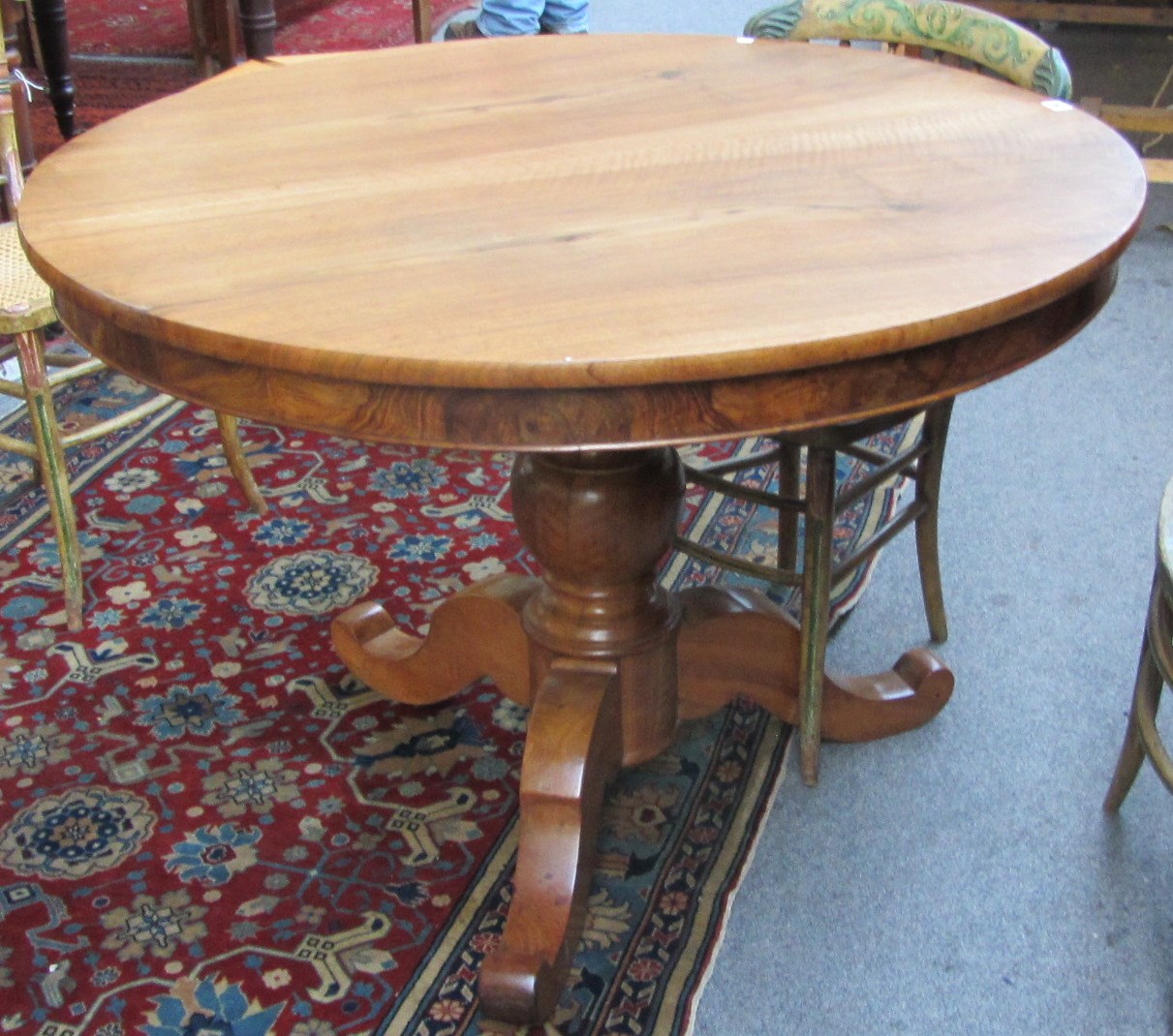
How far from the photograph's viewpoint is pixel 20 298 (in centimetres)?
191

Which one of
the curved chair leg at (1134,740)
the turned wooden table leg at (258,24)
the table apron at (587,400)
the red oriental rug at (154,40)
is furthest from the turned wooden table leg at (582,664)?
the red oriental rug at (154,40)

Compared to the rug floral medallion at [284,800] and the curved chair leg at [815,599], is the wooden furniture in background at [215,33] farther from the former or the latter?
the curved chair leg at [815,599]

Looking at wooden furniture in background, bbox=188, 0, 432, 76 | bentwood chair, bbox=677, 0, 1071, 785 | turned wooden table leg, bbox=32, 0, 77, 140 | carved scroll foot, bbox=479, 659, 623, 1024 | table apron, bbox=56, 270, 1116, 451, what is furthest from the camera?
wooden furniture in background, bbox=188, 0, 432, 76

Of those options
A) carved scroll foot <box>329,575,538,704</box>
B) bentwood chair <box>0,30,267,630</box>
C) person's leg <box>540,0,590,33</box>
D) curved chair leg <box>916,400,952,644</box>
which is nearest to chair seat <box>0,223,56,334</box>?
bentwood chair <box>0,30,267,630</box>

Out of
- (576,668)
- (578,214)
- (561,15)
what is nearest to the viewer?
(578,214)

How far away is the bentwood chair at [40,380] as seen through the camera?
190 centimetres

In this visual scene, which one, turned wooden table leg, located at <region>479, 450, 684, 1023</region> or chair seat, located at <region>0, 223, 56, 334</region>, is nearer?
turned wooden table leg, located at <region>479, 450, 684, 1023</region>

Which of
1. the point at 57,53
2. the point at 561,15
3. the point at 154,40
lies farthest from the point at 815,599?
the point at 154,40

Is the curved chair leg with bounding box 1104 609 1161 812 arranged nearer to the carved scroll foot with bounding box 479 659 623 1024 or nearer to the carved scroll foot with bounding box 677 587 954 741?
the carved scroll foot with bounding box 677 587 954 741

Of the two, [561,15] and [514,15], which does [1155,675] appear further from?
[561,15]

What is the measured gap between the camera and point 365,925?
151cm

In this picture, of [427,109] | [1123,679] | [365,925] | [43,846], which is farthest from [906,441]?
[43,846]

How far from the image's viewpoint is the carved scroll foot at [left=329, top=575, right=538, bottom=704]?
1715 millimetres

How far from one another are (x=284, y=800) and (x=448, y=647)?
285mm
